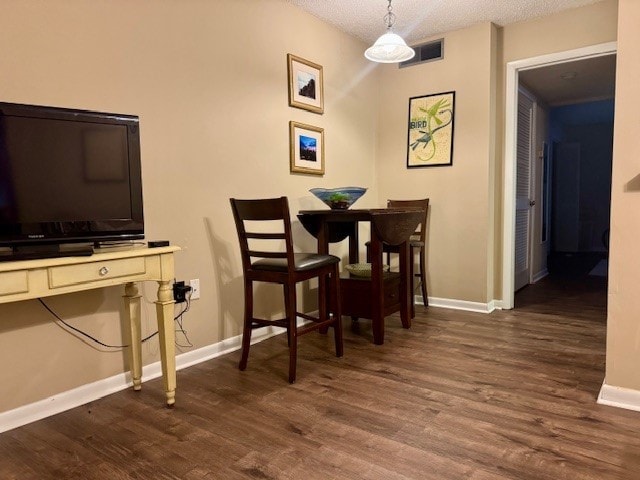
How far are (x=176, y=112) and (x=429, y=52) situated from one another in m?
2.40

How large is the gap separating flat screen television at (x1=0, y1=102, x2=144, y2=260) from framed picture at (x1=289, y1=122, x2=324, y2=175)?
4.49 ft

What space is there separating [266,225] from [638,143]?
2056 mm

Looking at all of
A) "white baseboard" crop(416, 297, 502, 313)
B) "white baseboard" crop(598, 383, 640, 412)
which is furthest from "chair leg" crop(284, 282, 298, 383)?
"white baseboard" crop(416, 297, 502, 313)

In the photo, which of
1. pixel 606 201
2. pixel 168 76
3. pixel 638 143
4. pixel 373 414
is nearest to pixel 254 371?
pixel 373 414

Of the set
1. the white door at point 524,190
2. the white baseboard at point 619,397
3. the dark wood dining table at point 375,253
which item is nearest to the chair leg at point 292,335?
the dark wood dining table at point 375,253

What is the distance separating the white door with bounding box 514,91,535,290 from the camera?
14.5ft

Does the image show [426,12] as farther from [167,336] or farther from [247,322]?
[167,336]

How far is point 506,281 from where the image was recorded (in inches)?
145

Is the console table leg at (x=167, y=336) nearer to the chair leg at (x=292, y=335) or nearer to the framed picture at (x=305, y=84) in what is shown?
the chair leg at (x=292, y=335)

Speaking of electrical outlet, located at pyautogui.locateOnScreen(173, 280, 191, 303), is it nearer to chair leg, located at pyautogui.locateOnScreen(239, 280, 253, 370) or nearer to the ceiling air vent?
chair leg, located at pyautogui.locateOnScreen(239, 280, 253, 370)

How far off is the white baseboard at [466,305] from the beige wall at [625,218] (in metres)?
1.69

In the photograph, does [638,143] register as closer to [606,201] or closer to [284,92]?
[284,92]

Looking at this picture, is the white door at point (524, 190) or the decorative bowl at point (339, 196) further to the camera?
the white door at point (524, 190)

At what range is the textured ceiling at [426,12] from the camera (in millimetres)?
3119
